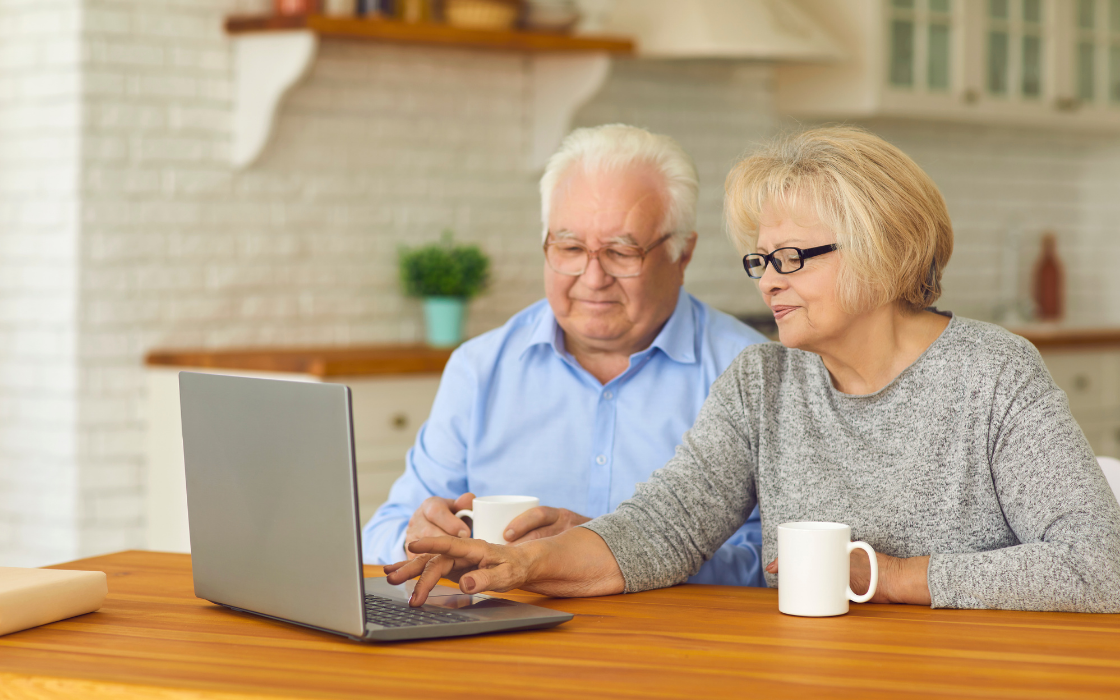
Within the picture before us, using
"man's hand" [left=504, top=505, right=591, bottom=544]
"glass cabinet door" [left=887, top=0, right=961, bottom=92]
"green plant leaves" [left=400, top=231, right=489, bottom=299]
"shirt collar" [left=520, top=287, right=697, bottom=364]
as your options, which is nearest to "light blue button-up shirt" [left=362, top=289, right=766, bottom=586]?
"shirt collar" [left=520, top=287, right=697, bottom=364]

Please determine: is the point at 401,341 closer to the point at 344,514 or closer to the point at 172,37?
the point at 172,37

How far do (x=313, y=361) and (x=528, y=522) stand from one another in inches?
61.6

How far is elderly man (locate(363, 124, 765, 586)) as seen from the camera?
2.11m

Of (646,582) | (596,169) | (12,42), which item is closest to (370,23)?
(12,42)

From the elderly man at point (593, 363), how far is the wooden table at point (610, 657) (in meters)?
0.65

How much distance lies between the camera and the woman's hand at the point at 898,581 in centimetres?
146

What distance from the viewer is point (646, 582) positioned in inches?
61.7

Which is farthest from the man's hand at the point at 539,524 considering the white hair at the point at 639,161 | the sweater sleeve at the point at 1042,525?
the white hair at the point at 639,161

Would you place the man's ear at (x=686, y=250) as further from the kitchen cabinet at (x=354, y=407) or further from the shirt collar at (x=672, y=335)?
the kitchen cabinet at (x=354, y=407)

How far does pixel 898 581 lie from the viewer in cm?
146

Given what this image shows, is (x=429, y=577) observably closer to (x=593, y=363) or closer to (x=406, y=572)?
(x=406, y=572)

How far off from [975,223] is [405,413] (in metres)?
2.86

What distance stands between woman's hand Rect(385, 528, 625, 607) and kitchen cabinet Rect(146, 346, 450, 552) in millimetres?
1631

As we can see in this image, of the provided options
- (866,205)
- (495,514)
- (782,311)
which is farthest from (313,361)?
(866,205)
